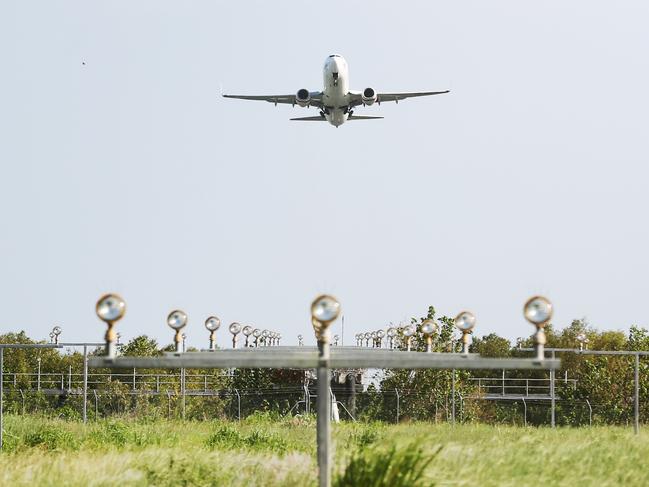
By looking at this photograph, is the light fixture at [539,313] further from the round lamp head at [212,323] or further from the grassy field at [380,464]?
the round lamp head at [212,323]

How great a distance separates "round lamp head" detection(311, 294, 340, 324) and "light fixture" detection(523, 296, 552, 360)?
2051 millimetres

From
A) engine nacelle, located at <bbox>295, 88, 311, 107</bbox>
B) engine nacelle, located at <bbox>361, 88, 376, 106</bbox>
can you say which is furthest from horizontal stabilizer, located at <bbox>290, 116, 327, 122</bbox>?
engine nacelle, located at <bbox>295, 88, 311, 107</bbox>

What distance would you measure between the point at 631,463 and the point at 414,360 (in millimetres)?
3767

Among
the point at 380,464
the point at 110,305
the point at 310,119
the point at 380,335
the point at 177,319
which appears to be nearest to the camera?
the point at 380,464

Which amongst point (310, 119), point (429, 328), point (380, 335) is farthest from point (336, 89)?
point (429, 328)

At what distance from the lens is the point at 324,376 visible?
310 inches

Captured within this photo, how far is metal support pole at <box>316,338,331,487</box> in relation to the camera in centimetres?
757

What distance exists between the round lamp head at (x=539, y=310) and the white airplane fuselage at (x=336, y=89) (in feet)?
98.1

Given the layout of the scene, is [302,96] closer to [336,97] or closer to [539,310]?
[336,97]

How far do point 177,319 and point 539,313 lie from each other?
4934 millimetres

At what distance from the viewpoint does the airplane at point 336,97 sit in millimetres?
37719

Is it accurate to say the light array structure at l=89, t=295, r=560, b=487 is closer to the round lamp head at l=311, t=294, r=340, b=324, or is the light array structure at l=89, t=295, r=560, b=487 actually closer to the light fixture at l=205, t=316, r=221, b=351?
the round lamp head at l=311, t=294, r=340, b=324

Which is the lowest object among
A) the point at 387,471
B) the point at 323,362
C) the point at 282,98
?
the point at 387,471

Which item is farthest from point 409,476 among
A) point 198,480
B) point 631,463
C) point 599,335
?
point 599,335
